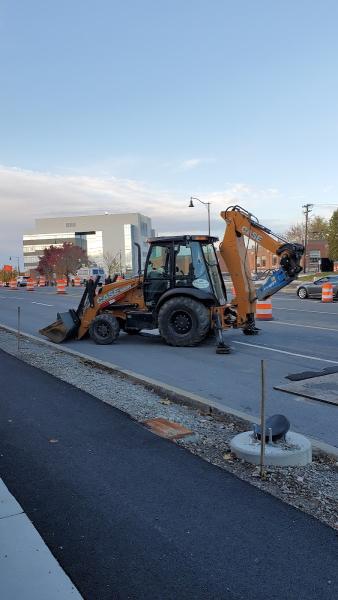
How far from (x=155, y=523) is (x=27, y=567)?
0.96 m

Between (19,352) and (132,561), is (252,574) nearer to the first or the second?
(132,561)

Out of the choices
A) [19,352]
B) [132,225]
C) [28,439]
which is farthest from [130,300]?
[132,225]

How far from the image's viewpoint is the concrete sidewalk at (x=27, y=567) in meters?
2.92

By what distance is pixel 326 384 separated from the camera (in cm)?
797

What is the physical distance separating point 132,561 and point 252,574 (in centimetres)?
75

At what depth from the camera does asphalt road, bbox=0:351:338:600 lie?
9.96 feet

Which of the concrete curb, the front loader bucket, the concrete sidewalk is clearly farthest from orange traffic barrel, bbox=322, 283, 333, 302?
the concrete sidewalk

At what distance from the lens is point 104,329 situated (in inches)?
497

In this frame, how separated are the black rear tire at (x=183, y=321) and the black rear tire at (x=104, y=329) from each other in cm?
123

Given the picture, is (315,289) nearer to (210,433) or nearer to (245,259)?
(245,259)

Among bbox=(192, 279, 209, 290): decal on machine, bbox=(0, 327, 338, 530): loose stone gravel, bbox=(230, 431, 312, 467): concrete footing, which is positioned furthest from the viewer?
bbox=(192, 279, 209, 290): decal on machine

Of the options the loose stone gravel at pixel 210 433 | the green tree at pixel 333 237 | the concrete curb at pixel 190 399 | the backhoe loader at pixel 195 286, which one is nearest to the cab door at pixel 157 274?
the backhoe loader at pixel 195 286

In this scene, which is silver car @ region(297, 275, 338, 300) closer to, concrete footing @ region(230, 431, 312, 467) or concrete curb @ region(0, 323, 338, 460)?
→ concrete curb @ region(0, 323, 338, 460)

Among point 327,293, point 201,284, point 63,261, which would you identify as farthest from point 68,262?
point 201,284
